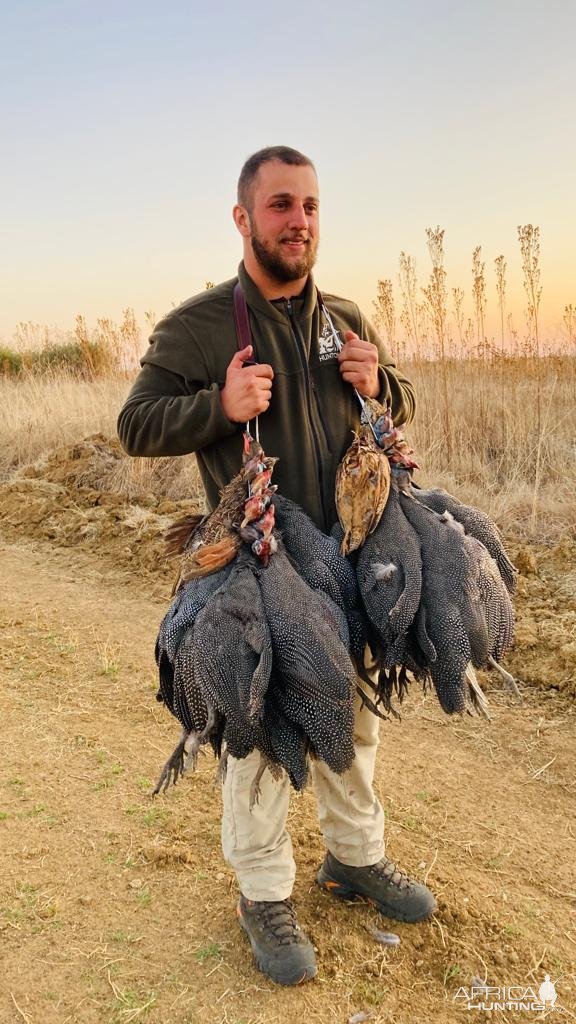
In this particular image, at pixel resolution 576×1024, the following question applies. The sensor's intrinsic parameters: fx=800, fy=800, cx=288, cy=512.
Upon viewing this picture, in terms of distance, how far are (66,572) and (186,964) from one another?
4500 mm

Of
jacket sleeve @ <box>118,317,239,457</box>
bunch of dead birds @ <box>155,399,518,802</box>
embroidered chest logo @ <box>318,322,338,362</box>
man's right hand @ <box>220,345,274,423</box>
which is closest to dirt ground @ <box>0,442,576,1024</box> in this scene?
bunch of dead birds @ <box>155,399,518,802</box>

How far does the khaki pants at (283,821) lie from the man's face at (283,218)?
1448 mm

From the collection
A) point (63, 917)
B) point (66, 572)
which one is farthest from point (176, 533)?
point (66, 572)

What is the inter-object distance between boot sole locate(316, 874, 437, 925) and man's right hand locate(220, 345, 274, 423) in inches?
70.4

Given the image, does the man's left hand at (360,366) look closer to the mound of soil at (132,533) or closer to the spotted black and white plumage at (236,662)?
the spotted black and white plumage at (236,662)

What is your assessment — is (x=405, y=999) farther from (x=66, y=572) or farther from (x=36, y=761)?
(x=66, y=572)

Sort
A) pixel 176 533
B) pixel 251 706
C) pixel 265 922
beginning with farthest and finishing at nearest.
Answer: pixel 265 922 → pixel 176 533 → pixel 251 706

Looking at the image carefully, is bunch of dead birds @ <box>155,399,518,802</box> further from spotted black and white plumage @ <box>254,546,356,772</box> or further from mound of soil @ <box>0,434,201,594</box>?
mound of soil @ <box>0,434,201,594</box>

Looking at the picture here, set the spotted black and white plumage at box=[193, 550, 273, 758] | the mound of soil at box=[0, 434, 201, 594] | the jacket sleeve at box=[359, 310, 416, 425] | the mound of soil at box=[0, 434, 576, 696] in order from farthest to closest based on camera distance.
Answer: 1. the mound of soil at box=[0, 434, 201, 594]
2. the mound of soil at box=[0, 434, 576, 696]
3. the jacket sleeve at box=[359, 310, 416, 425]
4. the spotted black and white plumage at box=[193, 550, 273, 758]

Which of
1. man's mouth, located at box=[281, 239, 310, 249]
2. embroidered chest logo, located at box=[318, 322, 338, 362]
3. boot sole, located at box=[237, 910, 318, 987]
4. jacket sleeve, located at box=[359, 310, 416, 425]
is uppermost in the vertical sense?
man's mouth, located at box=[281, 239, 310, 249]

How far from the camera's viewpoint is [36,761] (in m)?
3.94

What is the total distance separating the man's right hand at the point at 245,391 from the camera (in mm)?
2344

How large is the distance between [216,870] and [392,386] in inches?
78.0

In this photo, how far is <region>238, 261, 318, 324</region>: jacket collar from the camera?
2586mm
